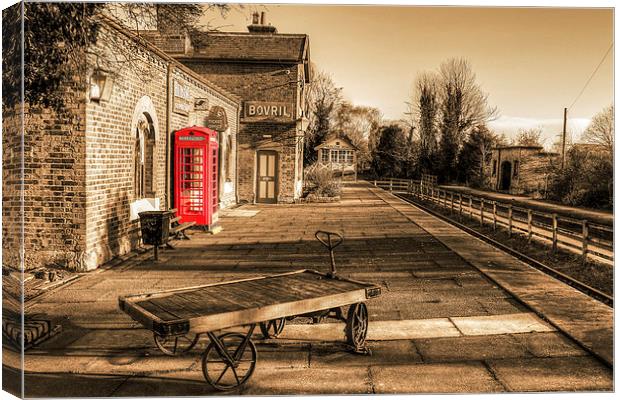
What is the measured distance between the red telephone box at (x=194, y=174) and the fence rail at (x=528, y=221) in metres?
5.89

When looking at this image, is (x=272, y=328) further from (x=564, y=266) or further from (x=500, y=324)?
(x=564, y=266)

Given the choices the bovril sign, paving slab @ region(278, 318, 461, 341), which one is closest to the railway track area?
paving slab @ region(278, 318, 461, 341)

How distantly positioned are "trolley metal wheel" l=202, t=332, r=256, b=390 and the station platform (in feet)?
0.34

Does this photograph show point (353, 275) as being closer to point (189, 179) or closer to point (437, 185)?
point (189, 179)

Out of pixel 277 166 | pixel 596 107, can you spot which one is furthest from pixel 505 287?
pixel 277 166

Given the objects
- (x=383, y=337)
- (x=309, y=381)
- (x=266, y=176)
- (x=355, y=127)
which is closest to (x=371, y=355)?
(x=383, y=337)

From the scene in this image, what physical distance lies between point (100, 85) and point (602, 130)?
645 cm

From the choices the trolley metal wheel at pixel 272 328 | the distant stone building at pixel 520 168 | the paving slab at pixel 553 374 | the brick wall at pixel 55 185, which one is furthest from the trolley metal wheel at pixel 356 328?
the distant stone building at pixel 520 168

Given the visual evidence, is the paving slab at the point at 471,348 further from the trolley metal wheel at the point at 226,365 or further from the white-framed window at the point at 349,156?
the white-framed window at the point at 349,156

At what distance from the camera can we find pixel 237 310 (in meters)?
Answer: 4.13

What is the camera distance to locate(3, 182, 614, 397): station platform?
428cm

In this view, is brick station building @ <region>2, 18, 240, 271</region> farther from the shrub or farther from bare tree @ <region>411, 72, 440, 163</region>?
the shrub

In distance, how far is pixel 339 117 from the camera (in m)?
36.8

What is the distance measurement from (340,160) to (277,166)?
586 inches
